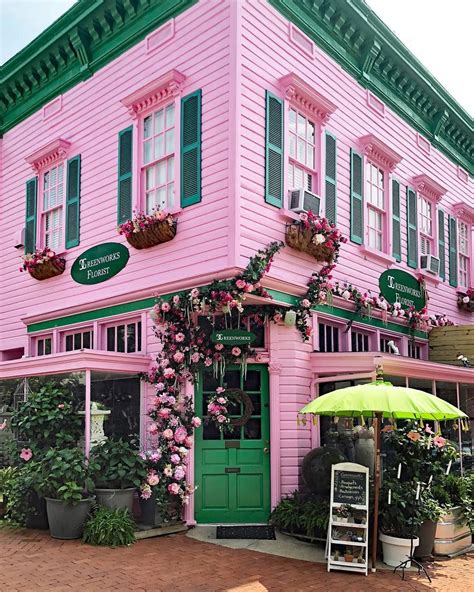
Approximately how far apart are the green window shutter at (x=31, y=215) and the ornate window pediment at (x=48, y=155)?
313 mm

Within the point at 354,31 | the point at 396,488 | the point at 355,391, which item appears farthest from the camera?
the point at 354,31

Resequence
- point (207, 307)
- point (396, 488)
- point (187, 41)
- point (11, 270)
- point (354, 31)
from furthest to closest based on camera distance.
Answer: point (11, 270) → point (354, 31) → point (187, 41) → point (207, 307) → point (396, 488)

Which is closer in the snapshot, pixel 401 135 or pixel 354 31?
pixel 354 31

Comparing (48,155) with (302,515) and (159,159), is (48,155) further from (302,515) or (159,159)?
(302,515)

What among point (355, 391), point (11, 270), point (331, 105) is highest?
point (331, 105)

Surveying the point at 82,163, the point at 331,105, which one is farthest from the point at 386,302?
the point at 82,163

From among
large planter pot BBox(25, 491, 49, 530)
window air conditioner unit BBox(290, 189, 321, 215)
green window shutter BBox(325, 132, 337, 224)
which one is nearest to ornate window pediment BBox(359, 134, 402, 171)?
green window shutter BBox(325, 132, 337, 224)

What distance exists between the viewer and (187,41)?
405 inches

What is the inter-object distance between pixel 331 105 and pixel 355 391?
18.8 ft

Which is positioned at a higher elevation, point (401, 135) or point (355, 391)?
point (401, 135)

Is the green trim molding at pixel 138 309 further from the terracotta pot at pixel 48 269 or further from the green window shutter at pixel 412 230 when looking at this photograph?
the green window shutter at pixel 412 230

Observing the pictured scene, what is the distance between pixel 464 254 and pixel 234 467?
9.46 m

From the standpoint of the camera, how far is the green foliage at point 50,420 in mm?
9133

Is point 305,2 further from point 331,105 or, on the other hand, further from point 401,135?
point 401,135
